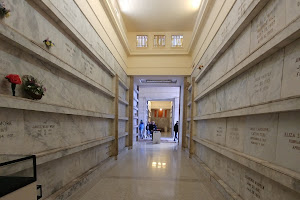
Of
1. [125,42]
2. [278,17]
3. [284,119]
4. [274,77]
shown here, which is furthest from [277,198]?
[125,42]

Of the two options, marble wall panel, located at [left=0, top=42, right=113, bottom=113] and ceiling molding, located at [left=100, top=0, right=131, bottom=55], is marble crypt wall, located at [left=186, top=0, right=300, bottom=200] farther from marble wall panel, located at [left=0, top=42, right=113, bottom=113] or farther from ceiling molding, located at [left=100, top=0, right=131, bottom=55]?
ceiling molding, located at [left=100, top=0, right=131, bottom=55]

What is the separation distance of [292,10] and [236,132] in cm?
190

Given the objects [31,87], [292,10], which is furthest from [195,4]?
[31,87]

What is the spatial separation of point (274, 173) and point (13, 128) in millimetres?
2922

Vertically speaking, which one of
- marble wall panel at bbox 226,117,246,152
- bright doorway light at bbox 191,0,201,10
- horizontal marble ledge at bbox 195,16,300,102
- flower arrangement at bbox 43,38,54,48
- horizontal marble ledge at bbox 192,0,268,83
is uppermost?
bright doorway light at bbox 191,0,201,10

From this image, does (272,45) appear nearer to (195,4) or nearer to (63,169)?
(63,169)

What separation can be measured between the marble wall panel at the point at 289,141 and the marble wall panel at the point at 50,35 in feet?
10.4

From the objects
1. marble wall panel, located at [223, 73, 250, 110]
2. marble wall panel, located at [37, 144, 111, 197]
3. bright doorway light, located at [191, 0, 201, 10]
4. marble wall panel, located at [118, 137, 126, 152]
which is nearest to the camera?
marble wall panel, located at [37, 144, 111, 197]

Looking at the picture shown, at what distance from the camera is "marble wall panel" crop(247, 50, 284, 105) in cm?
184

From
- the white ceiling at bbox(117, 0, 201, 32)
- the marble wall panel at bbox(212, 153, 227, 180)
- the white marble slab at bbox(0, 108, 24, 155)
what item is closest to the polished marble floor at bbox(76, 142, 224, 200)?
the marble wall panel at bbox(212, 153, 227, 180)

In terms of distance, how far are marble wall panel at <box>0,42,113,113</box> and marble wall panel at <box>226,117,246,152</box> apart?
3060 millimetres

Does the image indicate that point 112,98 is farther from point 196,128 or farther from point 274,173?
point 274,173

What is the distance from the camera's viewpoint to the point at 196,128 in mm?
6172

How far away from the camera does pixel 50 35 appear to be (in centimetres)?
254
